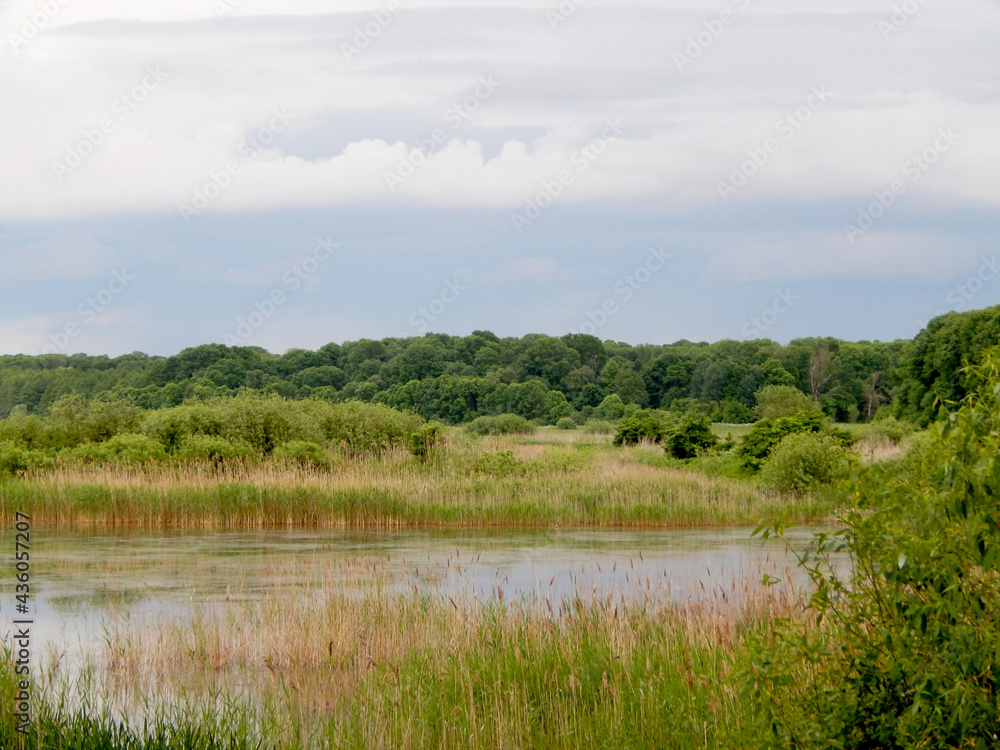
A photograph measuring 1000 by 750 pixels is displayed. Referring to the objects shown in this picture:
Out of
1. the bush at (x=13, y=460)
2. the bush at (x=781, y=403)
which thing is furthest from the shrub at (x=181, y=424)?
the bush at (x=781, y=403)

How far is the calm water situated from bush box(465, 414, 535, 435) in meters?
36.5

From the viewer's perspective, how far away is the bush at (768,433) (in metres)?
27.0

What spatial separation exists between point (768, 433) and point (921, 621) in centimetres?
2440

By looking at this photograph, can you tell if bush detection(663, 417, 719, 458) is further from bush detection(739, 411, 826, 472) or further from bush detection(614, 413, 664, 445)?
bush detection(614, 413, 664, 445)

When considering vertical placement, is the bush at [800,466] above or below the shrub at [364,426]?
below

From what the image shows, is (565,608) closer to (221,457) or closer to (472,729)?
(472,729)

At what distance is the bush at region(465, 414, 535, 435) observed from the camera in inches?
2250

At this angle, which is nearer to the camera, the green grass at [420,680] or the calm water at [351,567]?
the green grass at [420,680]

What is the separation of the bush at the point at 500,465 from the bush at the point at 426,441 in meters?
2.65

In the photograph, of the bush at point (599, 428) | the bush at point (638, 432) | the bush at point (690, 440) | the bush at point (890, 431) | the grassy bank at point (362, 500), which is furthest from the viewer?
the bush at point (599, 428)

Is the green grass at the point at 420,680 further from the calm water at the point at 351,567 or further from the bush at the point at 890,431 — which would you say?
the bush at the point at 890,431

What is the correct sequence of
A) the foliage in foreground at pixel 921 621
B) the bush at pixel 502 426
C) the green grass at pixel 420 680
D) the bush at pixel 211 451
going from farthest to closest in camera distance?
the bush at pixel 502 426 < the bush at pixel 211 451 < the green grass at pixel 420 680 < the foliage in foreground at pixel 921 621

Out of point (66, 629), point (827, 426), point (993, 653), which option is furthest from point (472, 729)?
point (827, 426)

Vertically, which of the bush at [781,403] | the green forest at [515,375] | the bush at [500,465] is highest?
the green forest at [515,375]
